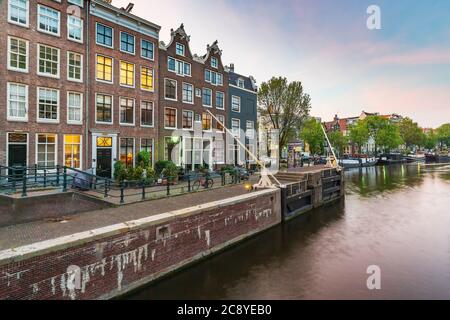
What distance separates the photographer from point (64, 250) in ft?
23.6

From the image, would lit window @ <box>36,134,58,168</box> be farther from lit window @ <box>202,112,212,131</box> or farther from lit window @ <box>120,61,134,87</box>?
lit window @ <box>202,112,212,131</box>

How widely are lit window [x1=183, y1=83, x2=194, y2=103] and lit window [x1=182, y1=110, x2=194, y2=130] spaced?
1.27 meters

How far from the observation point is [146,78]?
83.6 ft

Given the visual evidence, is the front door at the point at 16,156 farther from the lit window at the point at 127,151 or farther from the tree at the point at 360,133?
the tree at the point at 360,133

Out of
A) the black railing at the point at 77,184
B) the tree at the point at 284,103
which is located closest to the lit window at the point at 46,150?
the black railing at the point at 77,184

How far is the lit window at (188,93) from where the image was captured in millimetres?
29438

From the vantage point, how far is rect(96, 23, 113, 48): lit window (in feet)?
72.1

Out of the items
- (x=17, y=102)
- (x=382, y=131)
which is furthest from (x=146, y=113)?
(x=382, y=131)

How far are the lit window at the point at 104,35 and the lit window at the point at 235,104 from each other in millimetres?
17351

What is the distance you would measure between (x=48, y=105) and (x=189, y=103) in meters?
13.8

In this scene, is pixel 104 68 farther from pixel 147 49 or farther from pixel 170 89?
pixel 170 89

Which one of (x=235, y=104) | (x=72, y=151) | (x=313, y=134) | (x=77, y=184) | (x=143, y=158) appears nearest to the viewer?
(x=77, y=184)
